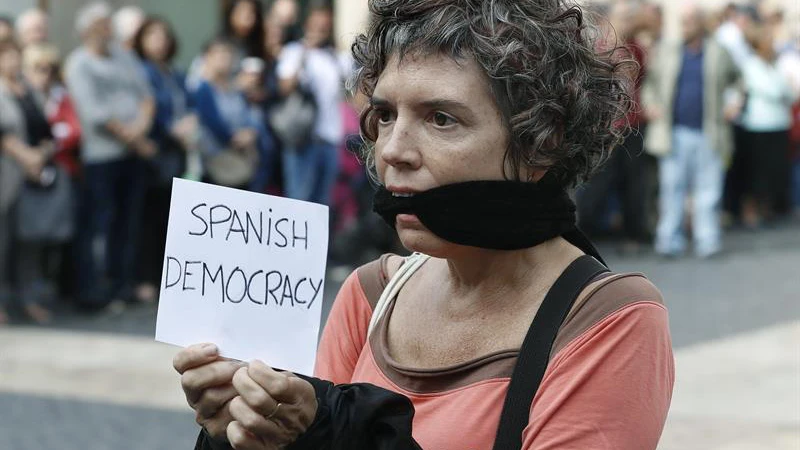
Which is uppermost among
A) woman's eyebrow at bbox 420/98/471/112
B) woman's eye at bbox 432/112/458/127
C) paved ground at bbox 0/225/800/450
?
woman's eyebrow at bbox 420/98/471/112

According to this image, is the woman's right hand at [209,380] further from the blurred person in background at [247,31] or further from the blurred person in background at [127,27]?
the blurred person in background at [247,31]

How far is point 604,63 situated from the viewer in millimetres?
2342

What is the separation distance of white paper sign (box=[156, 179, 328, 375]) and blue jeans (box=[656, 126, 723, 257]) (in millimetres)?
10770

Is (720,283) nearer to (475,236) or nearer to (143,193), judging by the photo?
(143,193)

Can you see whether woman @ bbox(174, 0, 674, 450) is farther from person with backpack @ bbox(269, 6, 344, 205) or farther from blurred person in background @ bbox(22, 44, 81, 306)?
person with backpack @ bbox(269, 6, 344, 205)

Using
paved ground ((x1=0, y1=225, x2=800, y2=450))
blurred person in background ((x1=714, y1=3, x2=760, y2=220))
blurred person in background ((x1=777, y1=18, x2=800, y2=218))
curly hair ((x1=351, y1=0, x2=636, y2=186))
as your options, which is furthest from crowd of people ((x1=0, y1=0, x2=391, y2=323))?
curly hair ((x1=351, y1=0, x2=636, y2=186))

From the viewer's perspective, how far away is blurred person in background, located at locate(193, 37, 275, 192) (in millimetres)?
10094

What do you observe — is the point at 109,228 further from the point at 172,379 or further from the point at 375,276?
the point at 375,276

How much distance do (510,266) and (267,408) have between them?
0.51 metres

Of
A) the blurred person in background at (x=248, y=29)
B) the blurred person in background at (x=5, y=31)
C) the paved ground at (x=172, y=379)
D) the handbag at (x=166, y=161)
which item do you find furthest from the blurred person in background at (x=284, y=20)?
the blurred person in background at (x=5, y=31)

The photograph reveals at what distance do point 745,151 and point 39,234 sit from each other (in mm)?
8872

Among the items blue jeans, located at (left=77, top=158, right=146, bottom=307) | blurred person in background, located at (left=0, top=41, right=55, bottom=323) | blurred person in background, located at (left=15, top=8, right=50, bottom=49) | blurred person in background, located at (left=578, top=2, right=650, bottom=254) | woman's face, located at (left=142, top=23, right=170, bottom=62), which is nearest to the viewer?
blurred person in background, located at (left=0, top=41, right=55, bottom=323)

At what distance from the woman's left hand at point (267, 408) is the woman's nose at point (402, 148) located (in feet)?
1.28

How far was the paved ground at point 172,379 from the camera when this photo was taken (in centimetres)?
646
